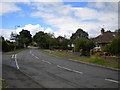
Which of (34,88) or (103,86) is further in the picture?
(103,86)

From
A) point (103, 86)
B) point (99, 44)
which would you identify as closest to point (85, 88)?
point (103, 86)

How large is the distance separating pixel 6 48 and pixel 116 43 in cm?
4119

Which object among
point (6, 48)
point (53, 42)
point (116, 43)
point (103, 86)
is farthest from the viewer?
point (53, 42)

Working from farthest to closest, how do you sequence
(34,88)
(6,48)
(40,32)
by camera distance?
(40,32)
(6,48)
(34,88)

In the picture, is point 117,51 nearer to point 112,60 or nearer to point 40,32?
point 112,60

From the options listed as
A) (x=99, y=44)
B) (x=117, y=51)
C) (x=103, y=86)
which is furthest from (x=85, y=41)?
(x=103, y=86)

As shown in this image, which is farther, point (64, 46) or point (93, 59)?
point (64, 46)

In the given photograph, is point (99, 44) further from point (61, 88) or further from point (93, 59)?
point (61, 88)

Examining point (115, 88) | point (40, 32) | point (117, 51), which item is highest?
point (40, 32)

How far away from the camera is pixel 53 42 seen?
7550cm

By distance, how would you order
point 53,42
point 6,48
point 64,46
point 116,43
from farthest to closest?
point 53,42 < point 64,46 < point 6,48 < point 116,43

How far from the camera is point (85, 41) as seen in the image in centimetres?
3181

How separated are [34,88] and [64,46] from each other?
180ft

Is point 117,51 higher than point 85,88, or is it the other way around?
point 117,51
